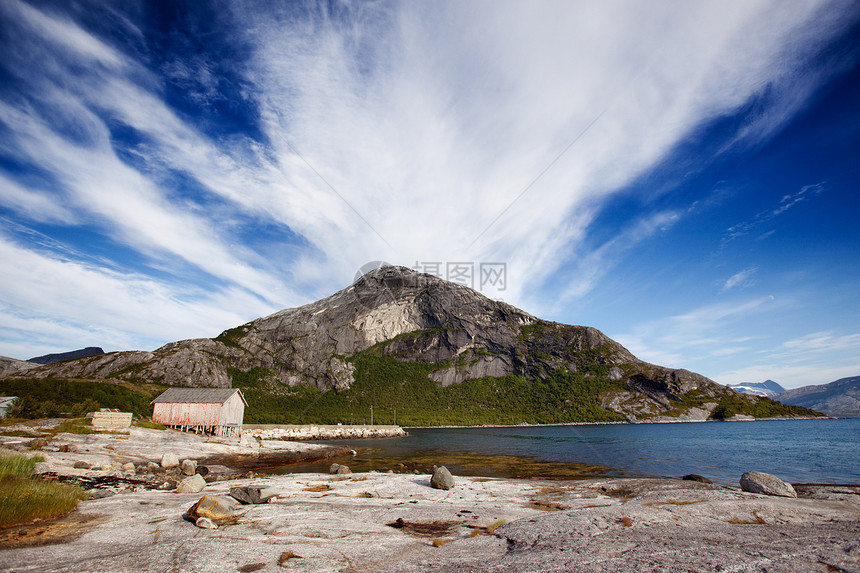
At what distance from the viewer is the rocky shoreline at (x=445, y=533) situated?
7496 mm

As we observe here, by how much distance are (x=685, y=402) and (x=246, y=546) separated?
168335 millimetres

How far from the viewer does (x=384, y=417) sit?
128125mm

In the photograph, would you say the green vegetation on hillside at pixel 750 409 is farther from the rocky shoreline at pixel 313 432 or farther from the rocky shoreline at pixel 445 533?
the rocky shoreline at pixel 445 533

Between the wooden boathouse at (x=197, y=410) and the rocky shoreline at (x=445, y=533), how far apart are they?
3844 centimetres

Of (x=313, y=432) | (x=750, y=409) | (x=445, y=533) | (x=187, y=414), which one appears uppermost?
(x=445, y=533)

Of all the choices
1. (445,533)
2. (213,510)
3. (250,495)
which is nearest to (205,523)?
(213,510)

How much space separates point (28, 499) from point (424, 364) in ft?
524

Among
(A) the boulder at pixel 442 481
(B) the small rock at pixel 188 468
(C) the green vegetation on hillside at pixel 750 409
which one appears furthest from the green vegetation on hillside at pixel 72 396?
(C) the green vegetation on hillside at pixel 750 409

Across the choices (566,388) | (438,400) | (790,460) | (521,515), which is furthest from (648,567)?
(566,388)

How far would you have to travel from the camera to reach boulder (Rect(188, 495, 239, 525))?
1091 cm

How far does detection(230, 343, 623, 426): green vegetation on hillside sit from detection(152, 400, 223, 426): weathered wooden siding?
5779 centimetres

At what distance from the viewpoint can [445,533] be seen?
33.7 feet

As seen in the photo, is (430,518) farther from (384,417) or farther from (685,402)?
(685,402)

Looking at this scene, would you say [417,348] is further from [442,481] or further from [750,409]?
[442,481]
